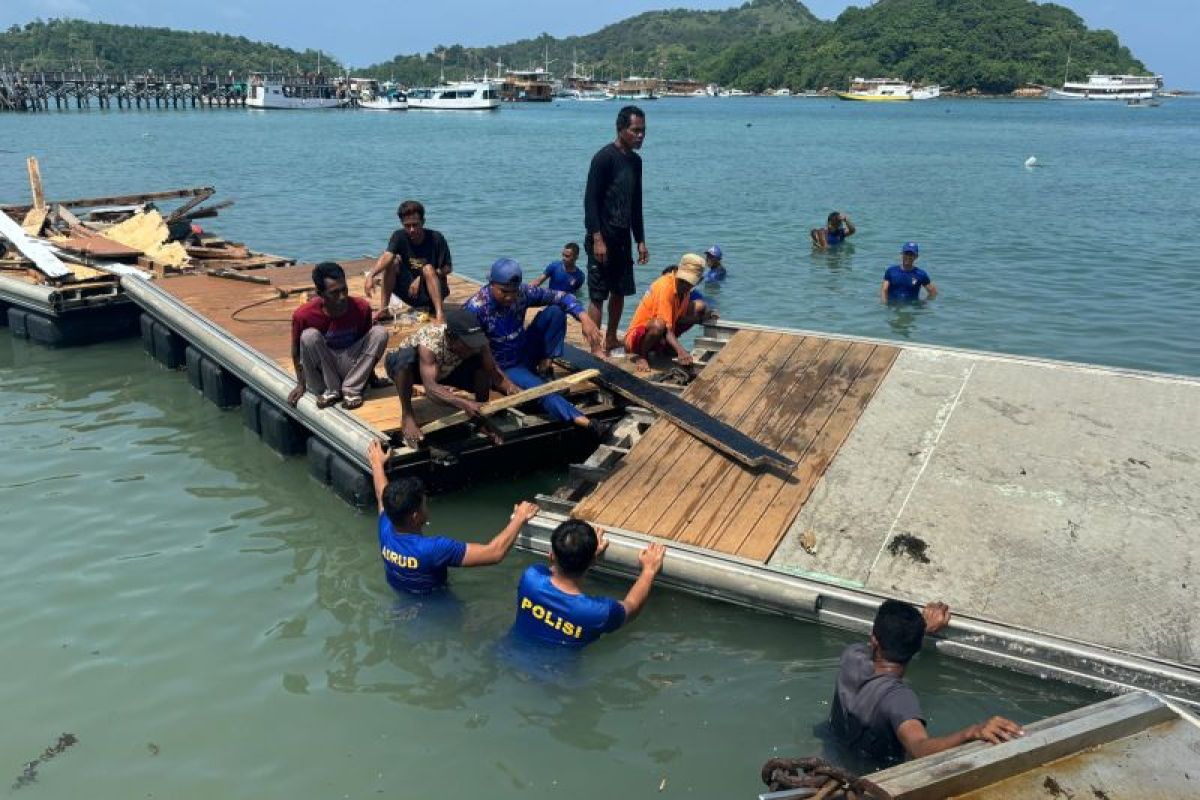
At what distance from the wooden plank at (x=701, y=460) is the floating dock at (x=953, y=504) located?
0.05ft

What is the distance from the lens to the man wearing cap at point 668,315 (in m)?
8.88

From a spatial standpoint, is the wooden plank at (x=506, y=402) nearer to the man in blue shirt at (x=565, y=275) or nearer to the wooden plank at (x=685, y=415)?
the wooden plank at (x=685, y=415)

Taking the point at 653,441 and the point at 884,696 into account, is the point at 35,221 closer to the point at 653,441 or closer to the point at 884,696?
the point at 653,441

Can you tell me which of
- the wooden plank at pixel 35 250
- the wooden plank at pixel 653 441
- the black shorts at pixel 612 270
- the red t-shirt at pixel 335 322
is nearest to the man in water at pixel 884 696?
the wooden plank at pixel 653 441

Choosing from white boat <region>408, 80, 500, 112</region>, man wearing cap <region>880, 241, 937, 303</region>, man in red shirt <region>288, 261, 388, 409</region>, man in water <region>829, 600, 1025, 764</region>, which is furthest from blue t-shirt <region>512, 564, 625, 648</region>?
white boat <region>408, 80, 500, 112</region>

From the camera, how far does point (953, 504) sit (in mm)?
6621

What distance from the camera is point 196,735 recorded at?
17.6ft

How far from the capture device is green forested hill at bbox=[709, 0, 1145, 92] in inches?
6147

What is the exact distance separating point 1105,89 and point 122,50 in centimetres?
16905

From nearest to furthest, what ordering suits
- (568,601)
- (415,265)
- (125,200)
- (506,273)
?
(568,601) < (506,273) < (415,265) < (125,200)

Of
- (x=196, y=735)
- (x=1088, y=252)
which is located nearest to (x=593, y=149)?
(x=1088, y=252)

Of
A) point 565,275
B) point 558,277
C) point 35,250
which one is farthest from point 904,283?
point 35,250

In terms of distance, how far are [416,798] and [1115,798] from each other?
3.32m

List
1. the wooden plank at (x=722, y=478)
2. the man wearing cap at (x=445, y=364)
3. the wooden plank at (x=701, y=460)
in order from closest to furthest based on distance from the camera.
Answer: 1. the wooden plank at (x=722, y=478)
2. the wooden plank at (x=701, y=460)
3. the man wearing cap at (x=445, y=364)
